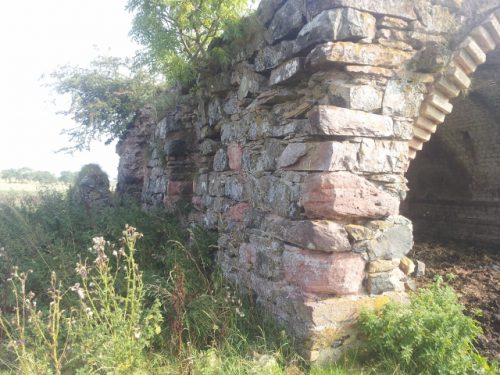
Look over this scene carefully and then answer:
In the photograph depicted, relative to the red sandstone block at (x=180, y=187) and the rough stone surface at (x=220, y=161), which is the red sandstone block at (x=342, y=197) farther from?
the red sandstone block at (x=180, y=187)

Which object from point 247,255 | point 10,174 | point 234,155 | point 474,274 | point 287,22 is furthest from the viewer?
point 10,174

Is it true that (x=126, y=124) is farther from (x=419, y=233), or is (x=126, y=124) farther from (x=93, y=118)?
(x=419, y=233)

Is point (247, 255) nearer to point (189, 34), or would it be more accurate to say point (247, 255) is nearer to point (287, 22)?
point (287, 22)

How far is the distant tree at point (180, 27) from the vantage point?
412 centimetres

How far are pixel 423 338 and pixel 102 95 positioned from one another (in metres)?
10.2

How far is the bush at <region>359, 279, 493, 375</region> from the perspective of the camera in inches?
106

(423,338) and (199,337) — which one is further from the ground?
(423,338)

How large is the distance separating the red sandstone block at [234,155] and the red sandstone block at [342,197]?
1318 mm

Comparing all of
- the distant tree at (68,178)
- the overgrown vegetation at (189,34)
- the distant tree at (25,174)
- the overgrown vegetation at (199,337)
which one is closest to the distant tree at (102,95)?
the distant tree at (68,178)

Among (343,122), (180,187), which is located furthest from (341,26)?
(180,187)

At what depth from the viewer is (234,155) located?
425 cm

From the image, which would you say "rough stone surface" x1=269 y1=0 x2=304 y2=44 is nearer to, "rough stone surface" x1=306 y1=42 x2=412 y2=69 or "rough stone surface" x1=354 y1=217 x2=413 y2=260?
"rough stone surface" x1=306 y1=42 x2=412 y2=69

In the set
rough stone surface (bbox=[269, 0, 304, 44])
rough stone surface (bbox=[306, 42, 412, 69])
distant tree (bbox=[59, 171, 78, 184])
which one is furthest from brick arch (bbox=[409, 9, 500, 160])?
distant tree (bbox=[59, 171, 78, 184])

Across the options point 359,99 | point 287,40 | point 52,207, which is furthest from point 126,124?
point 359,99
